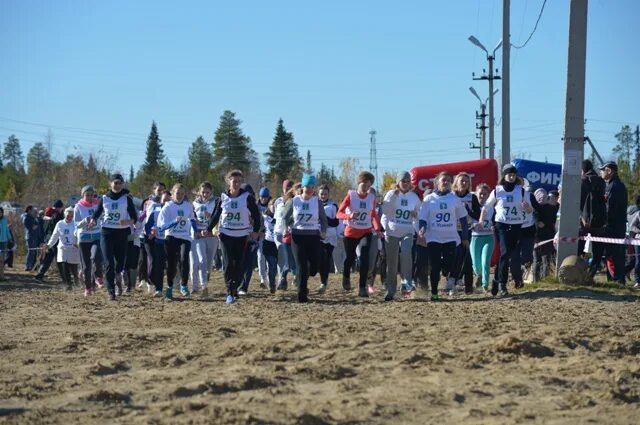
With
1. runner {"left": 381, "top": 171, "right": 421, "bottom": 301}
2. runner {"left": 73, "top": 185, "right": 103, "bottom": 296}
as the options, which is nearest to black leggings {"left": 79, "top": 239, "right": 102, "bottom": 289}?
runner {"left": 73, "top": 185, "right": 103, "bottom": 296}

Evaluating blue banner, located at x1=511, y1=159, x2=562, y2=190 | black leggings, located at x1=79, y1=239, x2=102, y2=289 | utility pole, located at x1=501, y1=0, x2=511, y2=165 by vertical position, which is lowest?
black leggings, located at x1=79, y1=239, x2=102, y2=289

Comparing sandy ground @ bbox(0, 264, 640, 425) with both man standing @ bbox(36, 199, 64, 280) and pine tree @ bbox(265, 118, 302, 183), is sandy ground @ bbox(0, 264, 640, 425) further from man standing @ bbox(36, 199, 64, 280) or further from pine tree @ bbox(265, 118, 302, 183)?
pine tree @ bbox(265, 118, 302, 183)

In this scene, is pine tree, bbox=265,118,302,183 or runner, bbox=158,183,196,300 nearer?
runner, bbox=158,183,196,300

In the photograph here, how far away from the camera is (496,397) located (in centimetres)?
755

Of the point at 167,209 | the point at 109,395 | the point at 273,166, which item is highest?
the point at 273,166

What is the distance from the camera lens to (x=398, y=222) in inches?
631

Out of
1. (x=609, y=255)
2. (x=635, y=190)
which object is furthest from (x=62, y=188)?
(x=609, y=255)

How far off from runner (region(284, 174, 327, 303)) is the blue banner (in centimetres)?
990

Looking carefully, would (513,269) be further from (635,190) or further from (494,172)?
(635,190)

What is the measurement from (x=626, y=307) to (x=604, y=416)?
7.25 metres

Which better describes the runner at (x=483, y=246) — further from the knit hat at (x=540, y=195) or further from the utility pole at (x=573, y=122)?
the knit hat at (x=540, y=195)

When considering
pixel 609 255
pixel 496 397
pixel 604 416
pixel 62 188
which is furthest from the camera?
pixel 62 188

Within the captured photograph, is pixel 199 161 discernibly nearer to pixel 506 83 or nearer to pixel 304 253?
pixel 506 83

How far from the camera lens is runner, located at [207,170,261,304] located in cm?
1598
